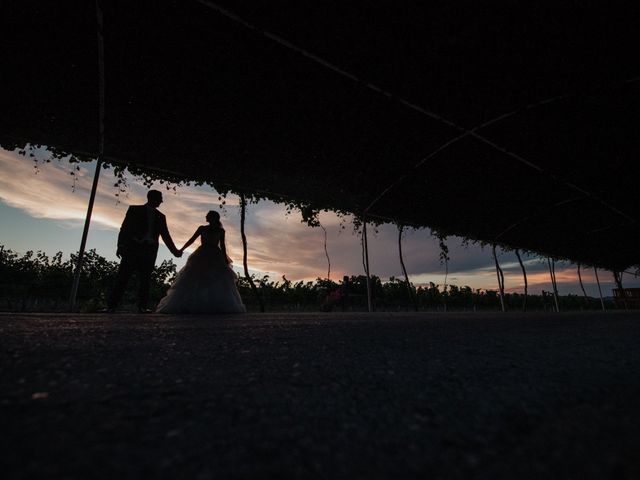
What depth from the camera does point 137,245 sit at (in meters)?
5.74

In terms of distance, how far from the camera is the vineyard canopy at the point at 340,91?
3.59 metres

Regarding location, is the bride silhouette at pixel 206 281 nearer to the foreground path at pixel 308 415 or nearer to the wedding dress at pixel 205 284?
the wedding dress at pixel 205 284

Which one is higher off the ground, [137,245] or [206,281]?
[137,245]

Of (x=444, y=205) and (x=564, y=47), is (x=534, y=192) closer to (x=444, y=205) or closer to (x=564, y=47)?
(x=444, y=205)

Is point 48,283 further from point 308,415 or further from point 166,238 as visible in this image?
point 308,415

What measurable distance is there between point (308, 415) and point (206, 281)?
5.71m

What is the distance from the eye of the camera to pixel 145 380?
798 millimetres

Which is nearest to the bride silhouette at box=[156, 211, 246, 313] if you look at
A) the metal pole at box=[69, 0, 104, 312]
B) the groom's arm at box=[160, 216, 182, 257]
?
the groom's arm at box=[160, 216, 182, 257]

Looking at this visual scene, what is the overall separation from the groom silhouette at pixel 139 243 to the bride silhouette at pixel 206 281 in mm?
542

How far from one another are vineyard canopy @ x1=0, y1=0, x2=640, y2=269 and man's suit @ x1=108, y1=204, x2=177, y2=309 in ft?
4.53

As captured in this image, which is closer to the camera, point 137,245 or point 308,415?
point 308,415

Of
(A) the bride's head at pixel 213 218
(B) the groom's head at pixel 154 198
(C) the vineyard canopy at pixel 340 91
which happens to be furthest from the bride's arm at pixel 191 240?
(C) the vineyard canopy at pixel 340 91

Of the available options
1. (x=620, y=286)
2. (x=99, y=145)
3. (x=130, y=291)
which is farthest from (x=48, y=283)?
(x=620, y=286)

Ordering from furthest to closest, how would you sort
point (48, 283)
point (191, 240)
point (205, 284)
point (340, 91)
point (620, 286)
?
1. point (620, 286)
2. point (48, 283)
3. point (191, 240)
4. point (205, 284)
5. point (340, 91)
